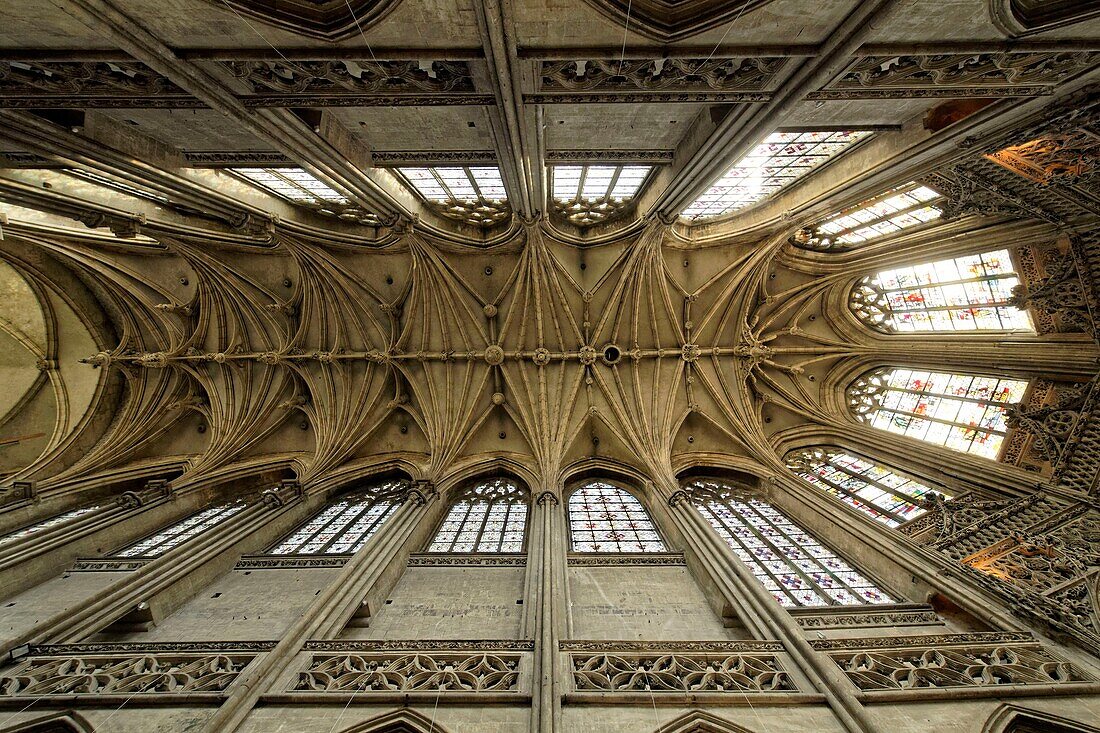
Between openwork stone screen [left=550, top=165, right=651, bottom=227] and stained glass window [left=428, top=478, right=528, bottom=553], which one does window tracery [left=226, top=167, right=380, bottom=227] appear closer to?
openwork stone screen [left=550, top=165, right=651, bottom=227]

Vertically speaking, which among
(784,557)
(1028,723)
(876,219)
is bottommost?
(1028,723)

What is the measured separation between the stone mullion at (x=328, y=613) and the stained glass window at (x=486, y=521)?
3.08ft

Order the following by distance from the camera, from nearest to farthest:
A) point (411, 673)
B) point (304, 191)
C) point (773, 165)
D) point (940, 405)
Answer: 1. point (411, 673)
2. point (773, 165)
3. point (940, 405)
4. point (304, 191)

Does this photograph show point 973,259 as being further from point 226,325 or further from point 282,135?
point 226,325

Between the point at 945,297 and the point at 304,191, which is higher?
the point at 304,191

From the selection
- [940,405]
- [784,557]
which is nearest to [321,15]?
[784,557]

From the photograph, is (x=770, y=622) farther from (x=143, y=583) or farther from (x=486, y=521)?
(x=143, y=583)

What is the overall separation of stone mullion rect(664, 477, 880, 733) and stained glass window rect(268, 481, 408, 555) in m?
6.69

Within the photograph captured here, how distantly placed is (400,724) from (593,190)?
489 inches

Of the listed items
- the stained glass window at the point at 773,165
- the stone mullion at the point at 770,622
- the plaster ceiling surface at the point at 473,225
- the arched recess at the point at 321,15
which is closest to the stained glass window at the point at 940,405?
the plaster ceiling surface at the point at 473,225

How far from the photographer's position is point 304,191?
12164 mm

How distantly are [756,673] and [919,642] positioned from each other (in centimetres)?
244

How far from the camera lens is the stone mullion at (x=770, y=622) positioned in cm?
497

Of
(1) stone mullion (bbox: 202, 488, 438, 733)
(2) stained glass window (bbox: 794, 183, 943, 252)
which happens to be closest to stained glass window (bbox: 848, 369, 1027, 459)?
(2) stained glass window (bbox: 794, 183, 943, 252)
